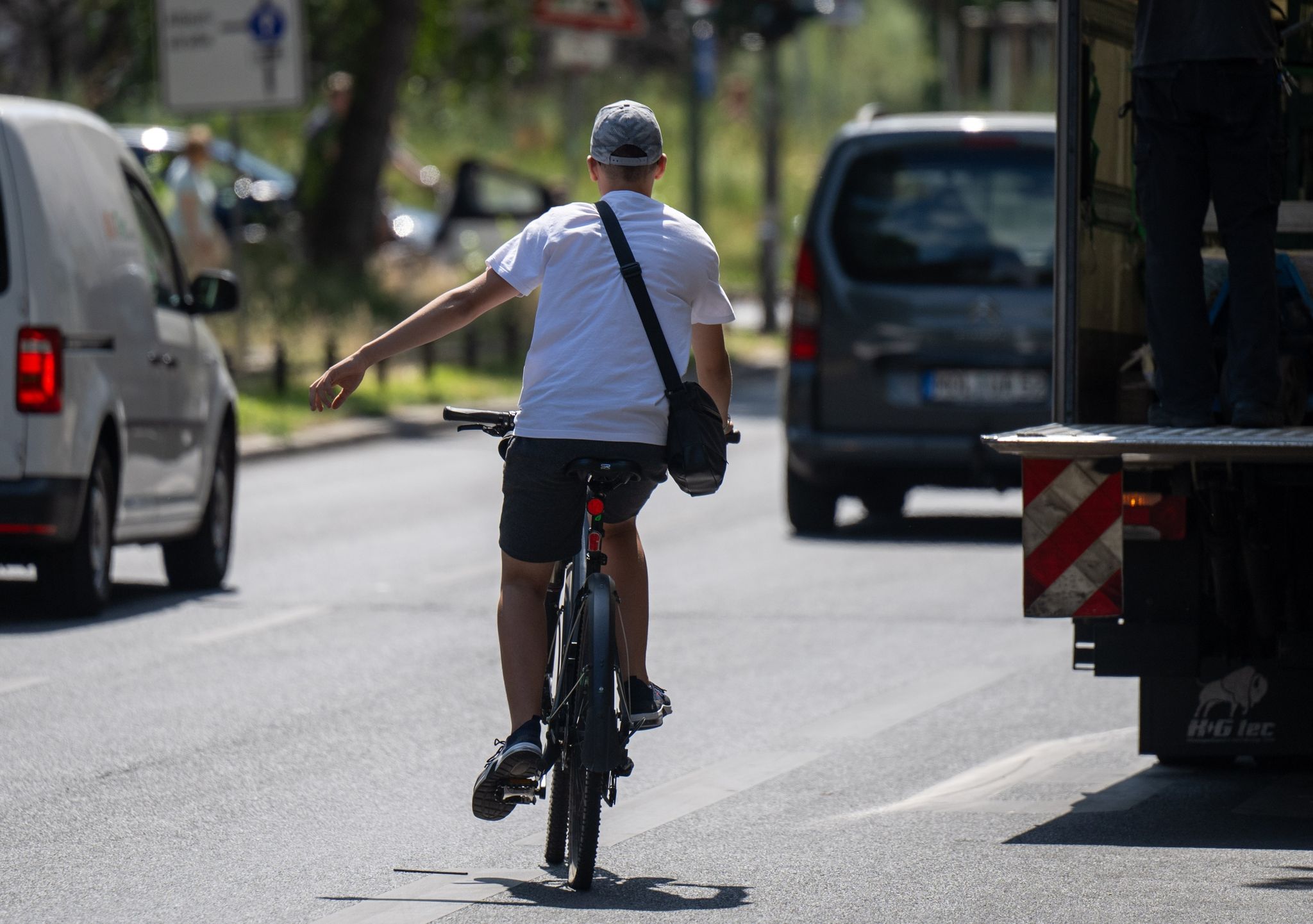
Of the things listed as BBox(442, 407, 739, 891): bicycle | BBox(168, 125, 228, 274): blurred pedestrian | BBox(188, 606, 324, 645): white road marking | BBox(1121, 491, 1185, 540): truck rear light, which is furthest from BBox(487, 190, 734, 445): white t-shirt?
BBox(168, 125, 228, 274): blurred pedestrian

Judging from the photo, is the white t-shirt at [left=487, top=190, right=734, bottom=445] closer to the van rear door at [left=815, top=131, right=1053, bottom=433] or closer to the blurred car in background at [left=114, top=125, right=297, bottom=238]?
the van rear door at [left=815, top=131, right=1053, bottom=433]

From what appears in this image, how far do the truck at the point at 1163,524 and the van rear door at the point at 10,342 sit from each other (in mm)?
4381

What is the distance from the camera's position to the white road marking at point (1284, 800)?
6.86m

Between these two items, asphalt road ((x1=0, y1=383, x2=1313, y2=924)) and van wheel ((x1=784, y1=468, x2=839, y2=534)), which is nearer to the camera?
asphalt road ((x1=0, y1=383, x2=1313, y2=924))

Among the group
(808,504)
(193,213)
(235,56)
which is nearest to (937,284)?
(808,504)

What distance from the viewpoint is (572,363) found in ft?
19.9

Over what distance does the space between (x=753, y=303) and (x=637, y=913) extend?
105 ft

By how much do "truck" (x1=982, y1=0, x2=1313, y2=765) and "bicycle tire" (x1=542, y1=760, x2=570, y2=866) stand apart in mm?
1262

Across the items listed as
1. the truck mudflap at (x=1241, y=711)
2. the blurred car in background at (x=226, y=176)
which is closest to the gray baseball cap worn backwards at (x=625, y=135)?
the truck mudflap at (x=1241, y=711)

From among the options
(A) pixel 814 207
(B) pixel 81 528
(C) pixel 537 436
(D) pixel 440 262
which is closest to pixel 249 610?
(B) pixel 81 528

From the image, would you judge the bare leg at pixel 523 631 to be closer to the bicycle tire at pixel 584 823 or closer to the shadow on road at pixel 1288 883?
the bicycle tire at pixel 584 823

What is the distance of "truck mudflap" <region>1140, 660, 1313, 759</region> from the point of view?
6996 mm

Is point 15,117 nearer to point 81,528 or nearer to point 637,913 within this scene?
point 81,528

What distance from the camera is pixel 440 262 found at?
1203 inches
